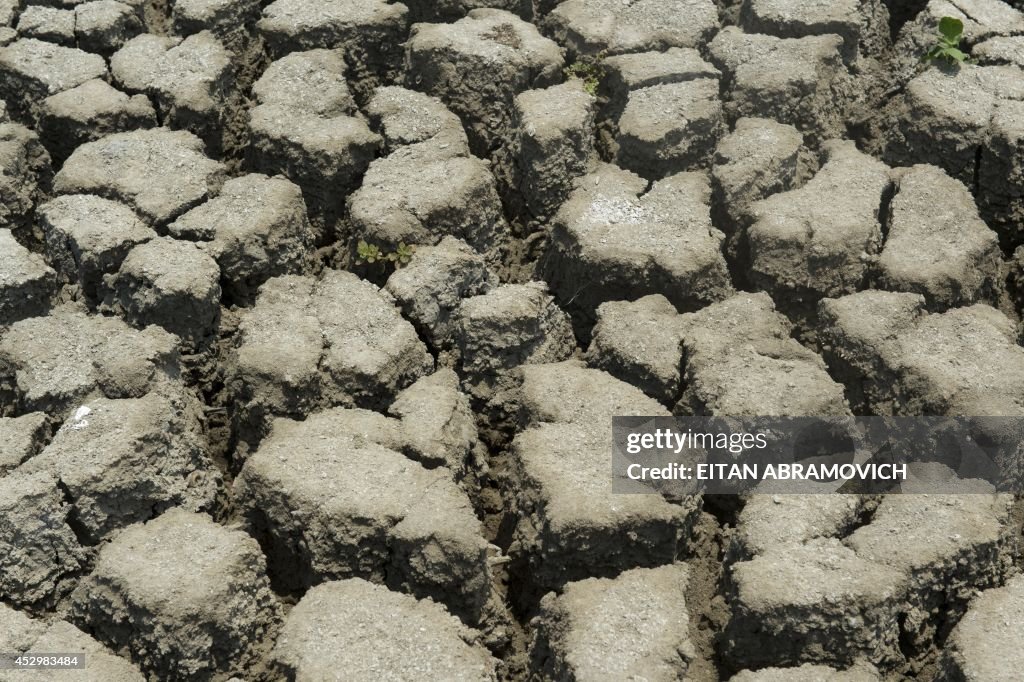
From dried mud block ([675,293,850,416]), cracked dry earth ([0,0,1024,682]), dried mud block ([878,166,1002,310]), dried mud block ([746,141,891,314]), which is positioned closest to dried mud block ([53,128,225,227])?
cracked dry earth ([0,0,1024,682])

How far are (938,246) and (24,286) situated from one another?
7.95ft

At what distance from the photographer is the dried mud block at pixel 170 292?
340 centimetres

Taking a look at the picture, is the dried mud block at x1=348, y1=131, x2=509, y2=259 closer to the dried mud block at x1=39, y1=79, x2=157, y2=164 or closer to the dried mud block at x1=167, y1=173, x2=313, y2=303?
the dried mud block at x1=167, y1=173, x2=313, y2=303

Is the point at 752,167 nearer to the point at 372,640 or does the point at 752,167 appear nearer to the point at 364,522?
the point at 364,522

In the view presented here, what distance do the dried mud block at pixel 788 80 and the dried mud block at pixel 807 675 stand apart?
175cm

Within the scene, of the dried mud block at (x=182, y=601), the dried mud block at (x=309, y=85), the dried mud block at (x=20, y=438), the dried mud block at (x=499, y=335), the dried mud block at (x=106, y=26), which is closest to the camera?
the dried mud block at (x=182, y=601)

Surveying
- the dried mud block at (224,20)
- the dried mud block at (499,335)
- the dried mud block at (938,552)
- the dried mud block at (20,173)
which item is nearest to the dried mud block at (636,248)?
the dried mud block at (499,335)

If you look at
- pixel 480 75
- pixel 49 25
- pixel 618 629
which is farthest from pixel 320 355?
pixel 49 25

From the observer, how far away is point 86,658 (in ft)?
9.36

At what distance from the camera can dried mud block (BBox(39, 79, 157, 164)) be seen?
392cm

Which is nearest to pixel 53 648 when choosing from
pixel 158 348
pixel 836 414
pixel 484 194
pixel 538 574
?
pixel 158 348

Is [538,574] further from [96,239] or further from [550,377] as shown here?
[96,239]

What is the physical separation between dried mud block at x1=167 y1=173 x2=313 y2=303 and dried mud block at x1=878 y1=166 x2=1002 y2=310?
1.58 meters

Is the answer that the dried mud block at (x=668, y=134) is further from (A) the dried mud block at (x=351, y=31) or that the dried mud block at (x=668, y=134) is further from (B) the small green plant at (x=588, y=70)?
(A) the dried mud block at (x=351, y=31)
